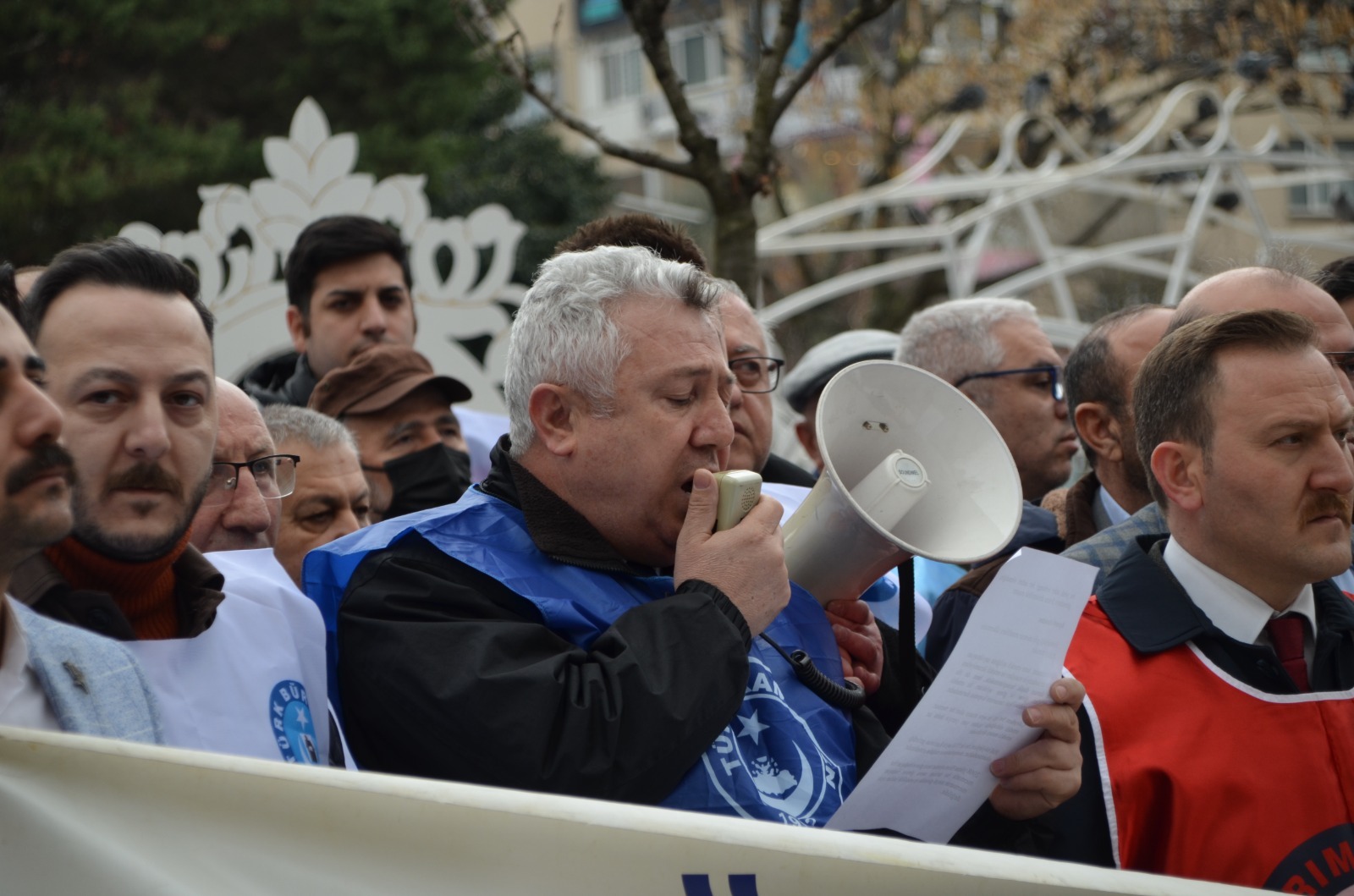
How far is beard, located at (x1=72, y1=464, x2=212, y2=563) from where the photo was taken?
7.76ft

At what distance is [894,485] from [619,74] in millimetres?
35923

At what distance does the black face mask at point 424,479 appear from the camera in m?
4.36

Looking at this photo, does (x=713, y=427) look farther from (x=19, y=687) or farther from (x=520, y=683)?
(x=19, y=687)

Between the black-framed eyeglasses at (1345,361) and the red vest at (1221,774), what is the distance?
4.27 feet

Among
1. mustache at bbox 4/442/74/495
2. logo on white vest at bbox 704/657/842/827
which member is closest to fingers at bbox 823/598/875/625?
logo on white vest at bbox 704/657/842/827

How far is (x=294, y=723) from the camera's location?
2.60 m

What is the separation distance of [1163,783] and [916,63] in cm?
1543

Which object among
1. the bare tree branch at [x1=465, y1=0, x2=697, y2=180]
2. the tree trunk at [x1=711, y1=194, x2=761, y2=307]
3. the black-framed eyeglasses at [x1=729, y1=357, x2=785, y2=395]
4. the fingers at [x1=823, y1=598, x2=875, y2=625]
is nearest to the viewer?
the fingers at [x1=823, y1=598, x2=875, y2=625]

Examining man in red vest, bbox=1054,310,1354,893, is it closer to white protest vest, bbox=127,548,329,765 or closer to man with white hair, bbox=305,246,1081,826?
man with white hair, bbox=305,246,1081,826

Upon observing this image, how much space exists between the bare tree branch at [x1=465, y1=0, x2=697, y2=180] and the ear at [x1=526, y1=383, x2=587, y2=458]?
249cm

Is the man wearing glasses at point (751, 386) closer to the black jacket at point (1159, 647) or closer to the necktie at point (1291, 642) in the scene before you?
the black jacket at point (1159, 647)

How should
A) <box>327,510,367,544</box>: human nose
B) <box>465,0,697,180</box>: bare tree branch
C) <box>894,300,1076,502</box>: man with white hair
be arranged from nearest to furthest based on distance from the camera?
1. <box>327,510,367,544</box>: human nose
2. <box>894,300,1076,502</box>: man with white hair
3. <box>465,0,697,180</box>: bare tree branch

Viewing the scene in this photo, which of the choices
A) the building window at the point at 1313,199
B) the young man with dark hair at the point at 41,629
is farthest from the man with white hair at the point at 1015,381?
the building window at the point at 1313,199

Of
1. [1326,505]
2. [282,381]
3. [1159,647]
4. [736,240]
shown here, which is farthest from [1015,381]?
[282,381]
